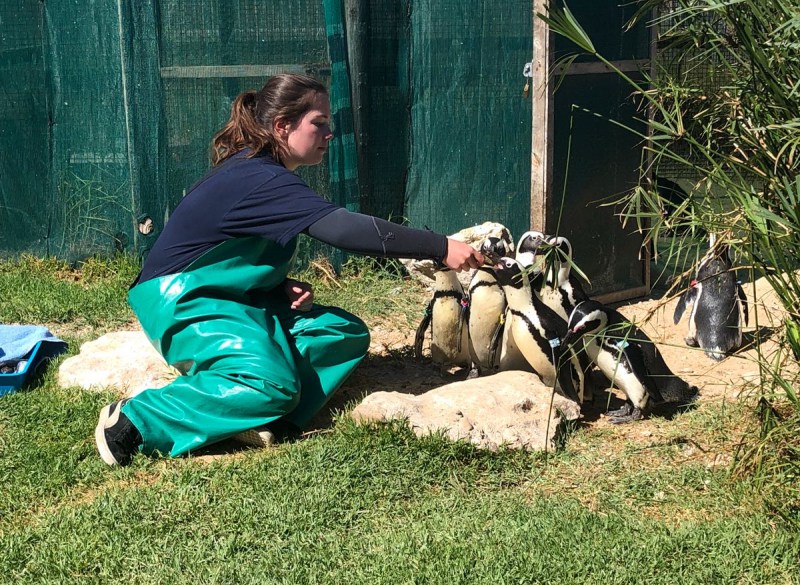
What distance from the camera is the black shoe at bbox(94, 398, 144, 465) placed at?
4.25 m

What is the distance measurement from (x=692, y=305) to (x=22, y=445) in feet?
13.0

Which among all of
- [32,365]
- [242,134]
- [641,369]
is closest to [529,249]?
[641,369]

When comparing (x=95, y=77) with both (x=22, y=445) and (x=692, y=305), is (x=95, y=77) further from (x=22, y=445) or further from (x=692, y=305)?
(x=692, y=305)

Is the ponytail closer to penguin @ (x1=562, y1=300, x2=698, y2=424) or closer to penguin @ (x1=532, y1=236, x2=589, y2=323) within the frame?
penguin @ (x1=532, y1=236, x2=589, y2=323)

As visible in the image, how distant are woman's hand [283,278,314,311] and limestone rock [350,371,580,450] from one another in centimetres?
61

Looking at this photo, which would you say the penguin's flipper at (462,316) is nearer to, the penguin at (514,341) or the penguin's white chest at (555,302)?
the penguin at (514,341)

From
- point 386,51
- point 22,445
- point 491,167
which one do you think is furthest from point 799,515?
point 386,51

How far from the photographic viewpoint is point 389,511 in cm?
390

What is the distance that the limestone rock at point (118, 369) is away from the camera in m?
5.09

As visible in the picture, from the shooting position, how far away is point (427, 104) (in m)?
7.29

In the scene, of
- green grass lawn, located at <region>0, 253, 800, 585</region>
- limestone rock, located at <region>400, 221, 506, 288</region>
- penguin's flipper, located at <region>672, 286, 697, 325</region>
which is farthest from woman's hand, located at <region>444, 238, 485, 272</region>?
penguin's flipper, located at <region>672, 286, 697, 325</region>

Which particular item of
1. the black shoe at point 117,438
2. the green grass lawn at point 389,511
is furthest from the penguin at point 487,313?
the black shoe at point 117,438

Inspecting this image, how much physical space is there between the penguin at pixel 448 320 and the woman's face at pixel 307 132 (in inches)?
42.6

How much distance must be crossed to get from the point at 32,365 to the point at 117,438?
4.33 ft
